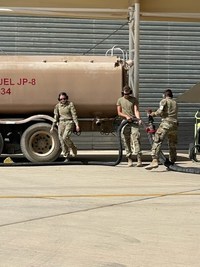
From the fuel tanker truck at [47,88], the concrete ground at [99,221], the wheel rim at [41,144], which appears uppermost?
the fuel tanker truck at [47,88]

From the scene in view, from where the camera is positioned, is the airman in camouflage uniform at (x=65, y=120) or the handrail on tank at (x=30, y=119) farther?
the handrail on tank at (x=30, y=119)

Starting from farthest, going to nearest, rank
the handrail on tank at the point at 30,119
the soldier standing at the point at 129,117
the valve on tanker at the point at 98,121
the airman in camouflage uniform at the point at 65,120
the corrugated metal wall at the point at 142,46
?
the corrugated metal wall at the point at 142,46 < the valve on tanker at the point at 98,121 < the handrail on tank at the point at 30,119 < the airman in camouflage uniform at the point at 65,120 < the soldier standing at the point at 129,117

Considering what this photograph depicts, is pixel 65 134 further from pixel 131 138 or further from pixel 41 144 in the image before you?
pixel 131 138

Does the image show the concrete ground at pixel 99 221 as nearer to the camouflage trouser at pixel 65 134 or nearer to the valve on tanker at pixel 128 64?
the camouflage trouser at pixel 65 134

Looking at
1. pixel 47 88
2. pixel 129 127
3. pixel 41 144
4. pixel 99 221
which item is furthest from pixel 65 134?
pixel 99 221

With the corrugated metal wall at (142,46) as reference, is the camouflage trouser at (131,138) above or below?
below

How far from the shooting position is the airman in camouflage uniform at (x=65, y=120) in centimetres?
1419

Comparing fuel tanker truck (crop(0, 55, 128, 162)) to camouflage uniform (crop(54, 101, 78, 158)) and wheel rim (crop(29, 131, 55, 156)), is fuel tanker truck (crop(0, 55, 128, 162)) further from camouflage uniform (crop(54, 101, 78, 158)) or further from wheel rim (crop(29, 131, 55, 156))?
camouflage uniform (crop(54, 101, 78, 158))

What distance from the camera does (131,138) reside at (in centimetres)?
1390

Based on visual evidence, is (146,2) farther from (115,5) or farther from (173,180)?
(173,180)

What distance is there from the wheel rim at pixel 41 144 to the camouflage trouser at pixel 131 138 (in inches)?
80.5

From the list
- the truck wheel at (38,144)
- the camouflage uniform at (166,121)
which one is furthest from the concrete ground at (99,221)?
the truck wheel at (38,144)

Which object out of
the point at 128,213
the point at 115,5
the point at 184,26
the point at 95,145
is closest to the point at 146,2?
the point at 115,5

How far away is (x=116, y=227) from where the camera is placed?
6.98m
